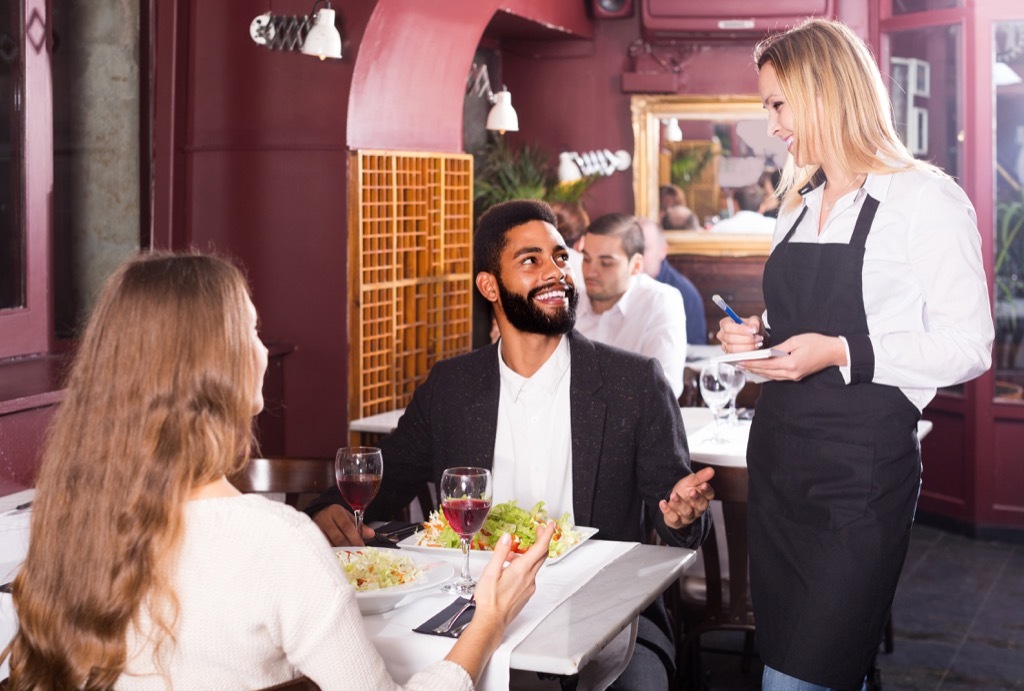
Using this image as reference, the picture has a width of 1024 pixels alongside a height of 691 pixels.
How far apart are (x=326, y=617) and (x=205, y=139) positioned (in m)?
3.92

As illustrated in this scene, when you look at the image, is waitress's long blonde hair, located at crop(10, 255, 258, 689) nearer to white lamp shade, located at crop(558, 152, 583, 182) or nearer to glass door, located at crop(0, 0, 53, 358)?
glass door, located at crop(0, 0, 53, 358)

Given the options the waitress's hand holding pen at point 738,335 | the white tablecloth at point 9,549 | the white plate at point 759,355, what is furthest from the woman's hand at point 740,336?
the white tablecloth at point 9,549

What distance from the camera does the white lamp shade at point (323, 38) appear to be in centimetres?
479

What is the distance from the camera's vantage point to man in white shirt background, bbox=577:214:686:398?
5445mm

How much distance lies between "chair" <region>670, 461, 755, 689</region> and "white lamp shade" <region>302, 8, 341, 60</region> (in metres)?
2.36

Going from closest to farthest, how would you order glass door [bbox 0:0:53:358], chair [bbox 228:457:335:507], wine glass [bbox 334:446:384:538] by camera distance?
1. wine glass [bbox 334:446:384:538]
2. chair [bbox 228:457:335:507]
3. glass door [bbox 0:0:53:358]

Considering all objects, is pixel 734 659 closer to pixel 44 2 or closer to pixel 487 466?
pixel 487 466

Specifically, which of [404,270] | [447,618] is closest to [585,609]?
[447,618]

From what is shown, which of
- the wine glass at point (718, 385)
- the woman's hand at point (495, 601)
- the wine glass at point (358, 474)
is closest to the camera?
the woman's hand at point (495, 601)

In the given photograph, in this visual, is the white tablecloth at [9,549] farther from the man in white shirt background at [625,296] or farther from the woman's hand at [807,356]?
the man in white shirt background at [625,296]

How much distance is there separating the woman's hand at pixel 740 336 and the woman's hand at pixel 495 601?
30.6 inches

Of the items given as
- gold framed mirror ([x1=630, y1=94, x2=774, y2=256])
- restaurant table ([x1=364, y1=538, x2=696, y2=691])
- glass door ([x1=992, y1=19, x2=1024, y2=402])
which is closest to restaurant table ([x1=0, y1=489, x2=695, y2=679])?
restaurant table ([x1=364, y1=538, x2=696, y2=691])

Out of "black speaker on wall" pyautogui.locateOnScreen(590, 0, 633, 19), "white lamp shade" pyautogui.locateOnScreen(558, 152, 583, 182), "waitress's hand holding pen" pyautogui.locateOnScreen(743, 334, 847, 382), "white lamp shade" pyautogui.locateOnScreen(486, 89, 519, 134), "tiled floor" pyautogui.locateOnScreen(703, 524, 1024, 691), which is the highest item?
"black speaker on wall" pyautogui.locateOnScreen(590, 0, 633, 19)

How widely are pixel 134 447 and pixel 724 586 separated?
253 centimetres
